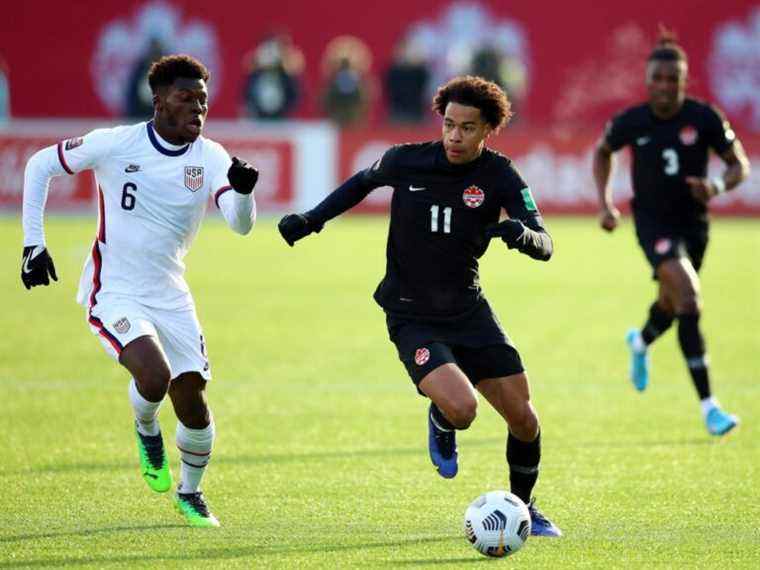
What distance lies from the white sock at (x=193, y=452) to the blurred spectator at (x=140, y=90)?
20.4 m

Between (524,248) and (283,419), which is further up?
(524,248)

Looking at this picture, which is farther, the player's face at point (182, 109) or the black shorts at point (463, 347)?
the player's face at point (182, 109)

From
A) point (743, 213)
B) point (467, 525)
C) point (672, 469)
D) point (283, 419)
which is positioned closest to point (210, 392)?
point (283, 419)

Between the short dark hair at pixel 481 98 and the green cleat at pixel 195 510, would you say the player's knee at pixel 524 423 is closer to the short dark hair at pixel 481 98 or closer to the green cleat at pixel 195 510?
the short dark hair at pixel 481 98

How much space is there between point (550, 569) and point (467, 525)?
1.40ft

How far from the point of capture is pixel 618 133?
1153 centimetres

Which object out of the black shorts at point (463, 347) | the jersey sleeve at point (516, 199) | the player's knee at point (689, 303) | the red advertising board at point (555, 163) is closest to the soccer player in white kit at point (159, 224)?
the black shorts at point (463, 347)

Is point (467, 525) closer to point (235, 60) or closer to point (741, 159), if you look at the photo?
point (741, 159)

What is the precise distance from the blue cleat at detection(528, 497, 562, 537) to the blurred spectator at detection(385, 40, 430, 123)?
21696mm

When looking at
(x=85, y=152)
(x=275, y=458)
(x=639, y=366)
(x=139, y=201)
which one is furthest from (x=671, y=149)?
(x=85, y=152)

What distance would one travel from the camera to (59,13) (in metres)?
35.1

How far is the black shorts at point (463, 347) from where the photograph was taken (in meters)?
7.50

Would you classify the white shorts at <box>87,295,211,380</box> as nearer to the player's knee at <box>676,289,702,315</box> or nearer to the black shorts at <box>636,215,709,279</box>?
the player's knee at <box>676,289,702,315</box>

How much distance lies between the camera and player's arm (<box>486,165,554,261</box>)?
703 cm
